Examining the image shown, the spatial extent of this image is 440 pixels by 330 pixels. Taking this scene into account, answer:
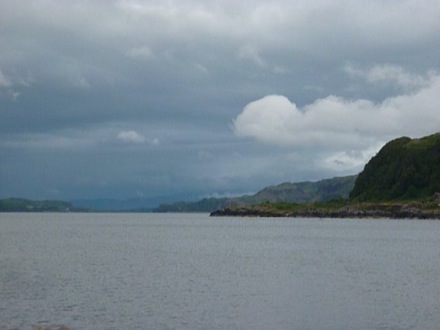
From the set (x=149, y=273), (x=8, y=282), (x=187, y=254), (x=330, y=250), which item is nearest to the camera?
(x=8, y=282)

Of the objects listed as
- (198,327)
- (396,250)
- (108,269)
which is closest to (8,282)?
(108,269)

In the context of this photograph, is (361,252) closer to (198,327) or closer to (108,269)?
(108,269)

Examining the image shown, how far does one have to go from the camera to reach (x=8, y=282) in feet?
282

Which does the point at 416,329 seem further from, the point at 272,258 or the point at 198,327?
the point at 272,258

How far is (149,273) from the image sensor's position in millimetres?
99438

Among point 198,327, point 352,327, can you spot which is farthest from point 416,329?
point 198,327

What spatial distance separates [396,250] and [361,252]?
11.0m

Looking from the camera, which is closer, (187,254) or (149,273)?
(149,273)

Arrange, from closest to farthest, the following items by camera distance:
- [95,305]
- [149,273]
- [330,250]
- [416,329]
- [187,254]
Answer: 1. [416,329]
2. [95,305]
3. [149,273]
4. [187,254]
5. [330,250]

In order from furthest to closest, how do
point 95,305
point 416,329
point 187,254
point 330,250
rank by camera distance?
1. point 330,250
2. point 187,254
3. point 95,305
4. point 416,329

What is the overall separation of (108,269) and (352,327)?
182 ft

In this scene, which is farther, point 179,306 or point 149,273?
point 149,273

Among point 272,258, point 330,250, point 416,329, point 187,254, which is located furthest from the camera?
point 330,250

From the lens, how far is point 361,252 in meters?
144
